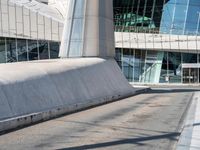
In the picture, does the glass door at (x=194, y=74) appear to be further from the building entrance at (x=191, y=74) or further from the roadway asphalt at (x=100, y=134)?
the roadway asphalt at (x=100, y=134)

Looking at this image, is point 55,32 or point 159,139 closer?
point 159,139

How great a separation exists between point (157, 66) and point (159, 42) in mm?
3688

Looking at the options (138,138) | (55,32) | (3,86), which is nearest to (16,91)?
(3,86)

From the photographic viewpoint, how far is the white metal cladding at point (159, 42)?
201 feet

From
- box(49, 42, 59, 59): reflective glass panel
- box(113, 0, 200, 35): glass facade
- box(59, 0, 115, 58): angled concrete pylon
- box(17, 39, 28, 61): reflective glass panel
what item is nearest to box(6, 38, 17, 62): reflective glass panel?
box(17, 39, 28, 61): reflective glass panel

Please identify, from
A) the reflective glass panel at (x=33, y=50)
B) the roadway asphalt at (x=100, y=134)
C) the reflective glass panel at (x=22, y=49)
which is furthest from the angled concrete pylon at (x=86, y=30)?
the reflective glass panel at (x=22, y=49)

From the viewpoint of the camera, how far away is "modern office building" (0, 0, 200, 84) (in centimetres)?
6031

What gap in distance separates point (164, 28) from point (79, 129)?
A: 51630mm

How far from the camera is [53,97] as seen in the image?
1983 centimetres

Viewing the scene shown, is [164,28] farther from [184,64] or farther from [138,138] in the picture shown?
[138,138]

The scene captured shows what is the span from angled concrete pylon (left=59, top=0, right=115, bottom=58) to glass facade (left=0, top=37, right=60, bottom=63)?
2626cm

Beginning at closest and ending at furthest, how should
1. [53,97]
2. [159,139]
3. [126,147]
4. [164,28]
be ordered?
[126,147] < [159,139] < [53,97] < [164,28]

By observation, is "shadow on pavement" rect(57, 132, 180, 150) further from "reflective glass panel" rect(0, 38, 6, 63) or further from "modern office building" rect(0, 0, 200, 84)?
"reflective glass panel" rect(0, 38, 6, 63)

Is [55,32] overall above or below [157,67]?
above
